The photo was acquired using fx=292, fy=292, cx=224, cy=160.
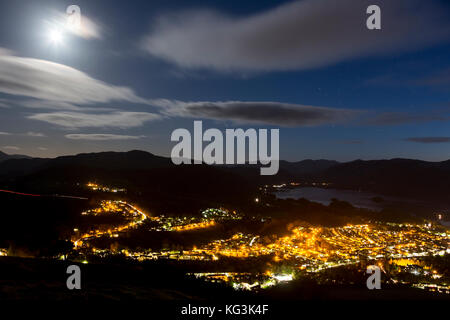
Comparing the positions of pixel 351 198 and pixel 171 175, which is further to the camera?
pixel 351 198

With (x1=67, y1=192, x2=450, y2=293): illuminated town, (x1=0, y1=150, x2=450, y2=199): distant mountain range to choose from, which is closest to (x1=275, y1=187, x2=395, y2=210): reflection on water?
(x1=0, y1=150, x2=450, y2=199): distant mountain range

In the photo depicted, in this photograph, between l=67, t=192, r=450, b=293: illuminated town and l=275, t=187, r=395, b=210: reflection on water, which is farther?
l=275, t=187, r=395, b=210: reflection on water

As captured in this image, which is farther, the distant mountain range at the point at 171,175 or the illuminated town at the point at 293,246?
the distant mountain range at the point at 171,175

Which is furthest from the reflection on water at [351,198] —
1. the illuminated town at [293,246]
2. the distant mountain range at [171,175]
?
the illuminated town at [293,246]

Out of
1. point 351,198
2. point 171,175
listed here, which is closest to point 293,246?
point 171,175

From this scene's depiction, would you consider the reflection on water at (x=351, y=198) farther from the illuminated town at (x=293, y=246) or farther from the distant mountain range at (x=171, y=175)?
the illuminated town at (x=293, y=246)

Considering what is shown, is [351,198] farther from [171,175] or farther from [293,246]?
[293,246]

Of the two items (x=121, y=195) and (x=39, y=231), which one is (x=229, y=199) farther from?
(x=39, y=231)

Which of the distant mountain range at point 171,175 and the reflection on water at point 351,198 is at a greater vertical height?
the distant mountain range at point 171,175

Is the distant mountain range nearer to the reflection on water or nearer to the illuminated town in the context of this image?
the reflection on water
